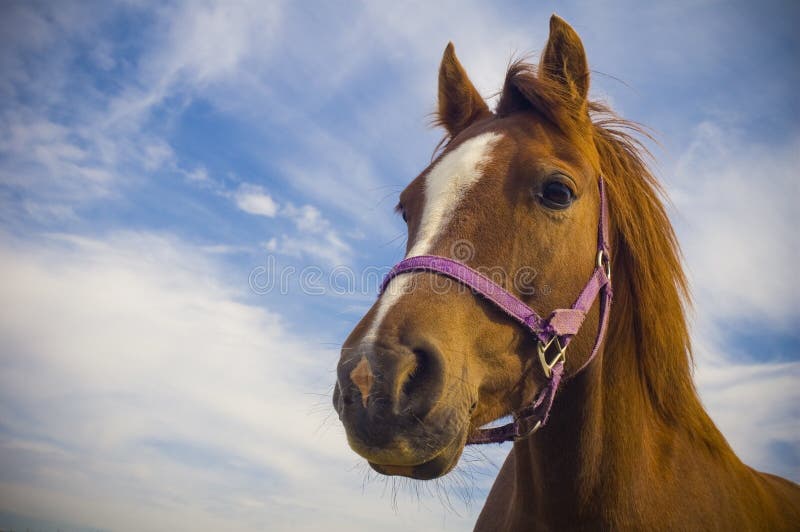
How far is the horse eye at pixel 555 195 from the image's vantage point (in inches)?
105

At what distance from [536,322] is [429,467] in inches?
35.1

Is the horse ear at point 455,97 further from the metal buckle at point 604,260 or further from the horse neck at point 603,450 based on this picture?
the horse neck at point 603,450

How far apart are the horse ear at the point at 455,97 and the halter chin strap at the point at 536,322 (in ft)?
5.48

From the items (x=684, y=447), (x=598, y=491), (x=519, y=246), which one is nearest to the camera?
Result: (x=519, y=246)

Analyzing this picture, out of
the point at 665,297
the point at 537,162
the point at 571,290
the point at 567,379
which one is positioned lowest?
the point at 567,379

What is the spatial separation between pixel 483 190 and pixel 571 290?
716 millimetres

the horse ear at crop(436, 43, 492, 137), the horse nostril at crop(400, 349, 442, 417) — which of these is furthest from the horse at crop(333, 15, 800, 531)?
the horse ear at crop(436, 43, 492, 137)

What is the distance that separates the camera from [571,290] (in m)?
2.68

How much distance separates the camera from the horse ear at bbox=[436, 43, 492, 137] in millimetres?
3852

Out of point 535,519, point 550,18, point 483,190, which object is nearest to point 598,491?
point 535,519

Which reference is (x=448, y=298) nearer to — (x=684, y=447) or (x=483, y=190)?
(x=483, y=190)

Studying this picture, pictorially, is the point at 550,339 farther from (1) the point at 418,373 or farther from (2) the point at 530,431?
(1) the point at 418,373

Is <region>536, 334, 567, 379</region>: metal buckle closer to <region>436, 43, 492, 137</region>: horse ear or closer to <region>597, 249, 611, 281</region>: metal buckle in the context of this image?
<region>597, 249, 611, 281</region>: metal buckle

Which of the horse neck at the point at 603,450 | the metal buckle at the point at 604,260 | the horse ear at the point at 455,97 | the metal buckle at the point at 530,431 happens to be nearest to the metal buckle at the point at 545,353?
the metal buckle at the point at 530,431
